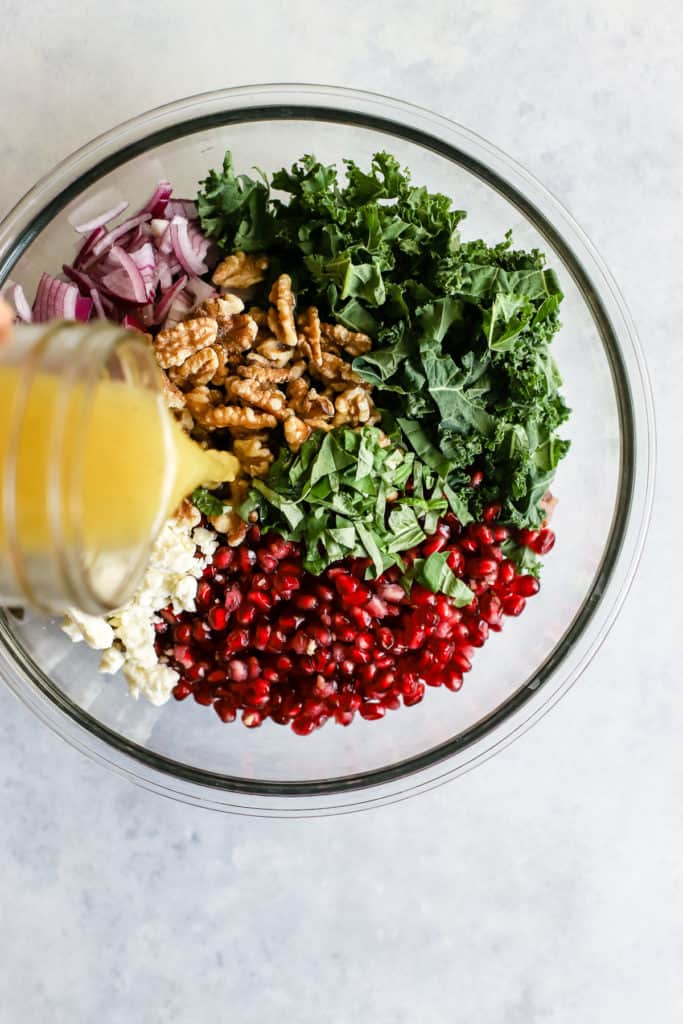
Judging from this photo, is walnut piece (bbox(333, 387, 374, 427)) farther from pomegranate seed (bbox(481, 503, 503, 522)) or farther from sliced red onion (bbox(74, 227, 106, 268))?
sliced red onion (bbox(74, 227, 106, 268))

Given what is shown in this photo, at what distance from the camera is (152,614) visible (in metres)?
1.96

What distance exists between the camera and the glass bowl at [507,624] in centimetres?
200

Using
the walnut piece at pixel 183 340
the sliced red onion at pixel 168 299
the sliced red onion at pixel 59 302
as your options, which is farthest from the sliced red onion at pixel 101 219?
the walnut piece at pixel 183 340

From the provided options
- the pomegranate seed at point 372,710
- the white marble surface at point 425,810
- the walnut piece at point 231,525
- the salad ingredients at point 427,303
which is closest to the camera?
the salad ingredients at point 427,303

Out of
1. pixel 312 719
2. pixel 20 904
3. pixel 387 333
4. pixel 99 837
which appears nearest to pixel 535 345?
pixel 387 333

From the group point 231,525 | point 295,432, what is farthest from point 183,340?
point 231,525

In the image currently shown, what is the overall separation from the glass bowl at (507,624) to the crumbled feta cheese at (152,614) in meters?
0.13

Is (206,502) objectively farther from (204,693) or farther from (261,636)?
(204,693)

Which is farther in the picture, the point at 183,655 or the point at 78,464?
the point at 183,655

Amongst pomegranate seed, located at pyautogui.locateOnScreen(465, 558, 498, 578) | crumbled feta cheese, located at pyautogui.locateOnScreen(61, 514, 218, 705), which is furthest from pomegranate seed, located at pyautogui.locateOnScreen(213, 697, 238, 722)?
pomegranate seed, located at pyautogui.locateOnScreen(465, 558, 498, 578)

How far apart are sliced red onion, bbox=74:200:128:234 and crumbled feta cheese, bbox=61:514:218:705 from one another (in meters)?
0.64

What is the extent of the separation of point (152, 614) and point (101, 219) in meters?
0.83

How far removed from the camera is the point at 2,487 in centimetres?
126

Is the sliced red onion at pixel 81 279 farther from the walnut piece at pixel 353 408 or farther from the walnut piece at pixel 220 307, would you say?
the walnut piece at pixel 353 408
